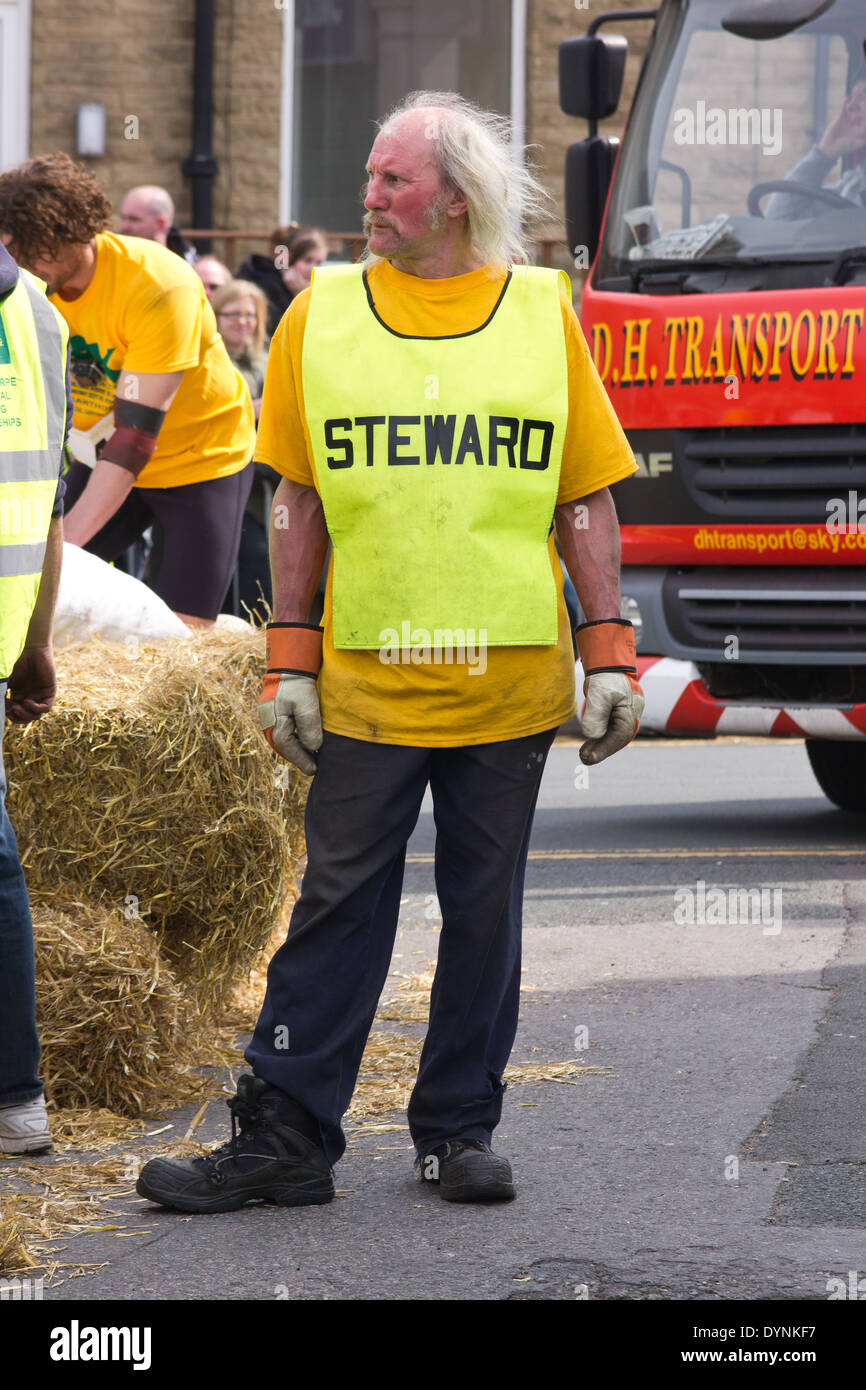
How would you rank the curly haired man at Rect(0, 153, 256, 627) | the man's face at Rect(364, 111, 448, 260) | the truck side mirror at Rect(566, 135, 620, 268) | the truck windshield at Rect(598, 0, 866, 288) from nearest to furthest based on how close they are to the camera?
the man's face at Rect(364, 111, 448, 260) → the curly haired man at Rect(0, 153, 256, 627) → the truck windshield at Rect(598, 0, 866, 288) → the truck side mirror at Rect(566, 135, 620, 268)

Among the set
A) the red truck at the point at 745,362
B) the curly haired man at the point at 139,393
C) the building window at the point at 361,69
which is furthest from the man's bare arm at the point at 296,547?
the building window at the point at 361,69

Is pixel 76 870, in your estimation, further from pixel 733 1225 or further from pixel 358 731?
pixel 733 1225

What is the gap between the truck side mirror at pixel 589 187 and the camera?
27.8ft

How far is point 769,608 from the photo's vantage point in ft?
25.5

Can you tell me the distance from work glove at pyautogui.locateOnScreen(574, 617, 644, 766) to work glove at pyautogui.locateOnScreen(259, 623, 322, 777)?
1.64 feet

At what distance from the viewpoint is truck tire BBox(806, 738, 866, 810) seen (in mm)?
8859

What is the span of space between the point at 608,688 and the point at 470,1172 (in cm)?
94

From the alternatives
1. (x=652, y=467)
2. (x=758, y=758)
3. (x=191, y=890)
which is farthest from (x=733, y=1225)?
(x=758, y=758)

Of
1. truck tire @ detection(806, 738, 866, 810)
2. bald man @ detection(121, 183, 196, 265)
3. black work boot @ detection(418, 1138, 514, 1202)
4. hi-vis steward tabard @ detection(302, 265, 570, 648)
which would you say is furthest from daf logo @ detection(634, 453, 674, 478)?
black work boot @ detection(418, 1138, 514, 1202)

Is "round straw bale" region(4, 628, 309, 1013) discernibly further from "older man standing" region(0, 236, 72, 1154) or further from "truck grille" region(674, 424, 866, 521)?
"truck grille" region(674, 424, 866, 521)

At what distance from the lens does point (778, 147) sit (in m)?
7.81

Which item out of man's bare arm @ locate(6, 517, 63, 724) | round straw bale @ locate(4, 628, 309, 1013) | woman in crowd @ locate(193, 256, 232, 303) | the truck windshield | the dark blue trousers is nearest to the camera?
the dark blue trousers

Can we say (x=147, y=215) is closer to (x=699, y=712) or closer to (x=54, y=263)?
(x=699, y=712)

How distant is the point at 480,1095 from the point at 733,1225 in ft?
1.81
